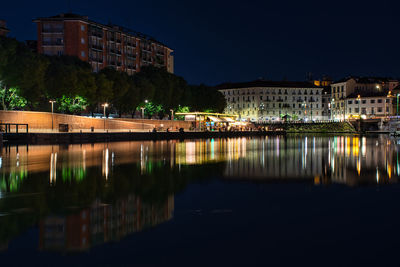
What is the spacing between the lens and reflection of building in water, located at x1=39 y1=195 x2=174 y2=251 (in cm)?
700

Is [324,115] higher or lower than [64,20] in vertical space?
lower

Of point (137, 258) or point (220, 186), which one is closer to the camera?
point (137, 258)

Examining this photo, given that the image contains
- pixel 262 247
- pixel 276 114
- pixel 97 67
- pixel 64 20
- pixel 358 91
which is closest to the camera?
pixel 262 247

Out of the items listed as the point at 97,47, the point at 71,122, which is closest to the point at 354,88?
the point at 97,47

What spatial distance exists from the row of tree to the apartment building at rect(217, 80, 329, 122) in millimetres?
58553

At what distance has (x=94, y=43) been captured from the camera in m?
91.2

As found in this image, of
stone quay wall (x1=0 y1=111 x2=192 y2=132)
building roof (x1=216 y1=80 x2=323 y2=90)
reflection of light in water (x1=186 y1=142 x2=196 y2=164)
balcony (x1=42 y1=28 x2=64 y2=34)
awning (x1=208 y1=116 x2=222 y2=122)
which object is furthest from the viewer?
building roof (x1=216 y1=80 x2=323 y2=90)

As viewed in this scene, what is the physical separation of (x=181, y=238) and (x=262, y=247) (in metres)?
1.39

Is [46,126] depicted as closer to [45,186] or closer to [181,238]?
[45,186]

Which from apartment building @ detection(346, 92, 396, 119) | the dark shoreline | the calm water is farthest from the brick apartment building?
the calm water

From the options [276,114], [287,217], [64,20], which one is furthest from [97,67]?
[287,217]

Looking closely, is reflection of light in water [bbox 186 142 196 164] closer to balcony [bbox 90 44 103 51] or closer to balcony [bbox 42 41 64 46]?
balcony [bbox 42 41 64 46]

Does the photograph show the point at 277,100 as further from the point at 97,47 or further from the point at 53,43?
the point at 53,43

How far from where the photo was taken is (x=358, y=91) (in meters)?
132
